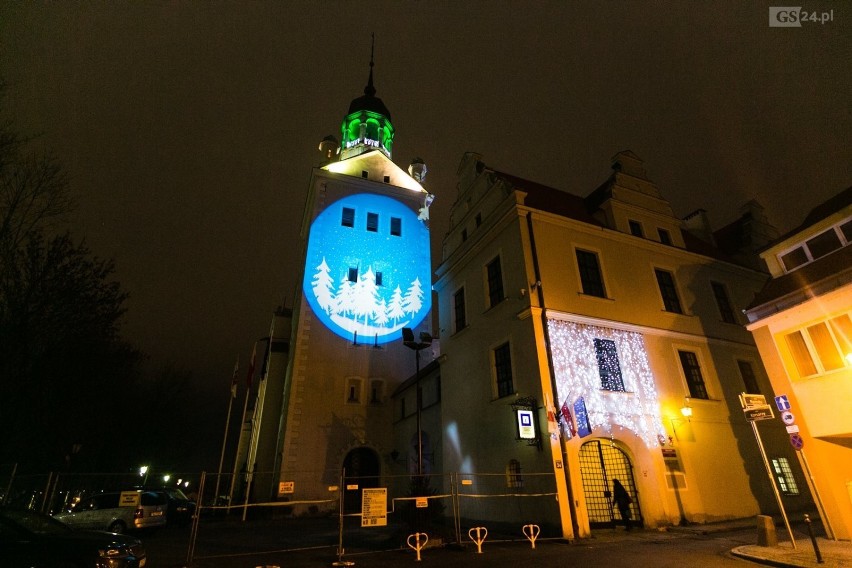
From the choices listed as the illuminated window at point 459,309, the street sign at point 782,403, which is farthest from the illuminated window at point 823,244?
the illuminated window at point 459,309

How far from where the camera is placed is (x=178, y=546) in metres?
13.4

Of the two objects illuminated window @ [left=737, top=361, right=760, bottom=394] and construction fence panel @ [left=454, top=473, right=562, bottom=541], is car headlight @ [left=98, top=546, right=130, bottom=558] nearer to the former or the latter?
construction fence panel @ [left=454, top=473, right=562, bottom=541]

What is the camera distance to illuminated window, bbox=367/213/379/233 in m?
32.9

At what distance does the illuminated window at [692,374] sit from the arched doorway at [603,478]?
4.84 meters

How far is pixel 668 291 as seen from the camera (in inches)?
776

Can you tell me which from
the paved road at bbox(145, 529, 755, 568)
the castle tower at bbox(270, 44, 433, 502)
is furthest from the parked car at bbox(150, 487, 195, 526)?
the paved road at bbox(145, 529, 755, 568)

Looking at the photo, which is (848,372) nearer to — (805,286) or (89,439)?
(805,286)

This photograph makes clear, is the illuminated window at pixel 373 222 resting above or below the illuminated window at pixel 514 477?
above

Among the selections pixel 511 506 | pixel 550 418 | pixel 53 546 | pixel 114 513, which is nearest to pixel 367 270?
pixel 114 513

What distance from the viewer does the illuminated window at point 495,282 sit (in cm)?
1828

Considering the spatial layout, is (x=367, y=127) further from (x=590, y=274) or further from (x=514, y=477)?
(x=514, y=477)

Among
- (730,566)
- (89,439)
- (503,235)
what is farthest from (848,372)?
(89,439)

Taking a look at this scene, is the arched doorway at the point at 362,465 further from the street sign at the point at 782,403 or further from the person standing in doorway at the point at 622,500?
the street sign at the point at 782,403

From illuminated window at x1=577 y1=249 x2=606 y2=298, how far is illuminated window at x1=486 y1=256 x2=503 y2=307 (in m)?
3.36
